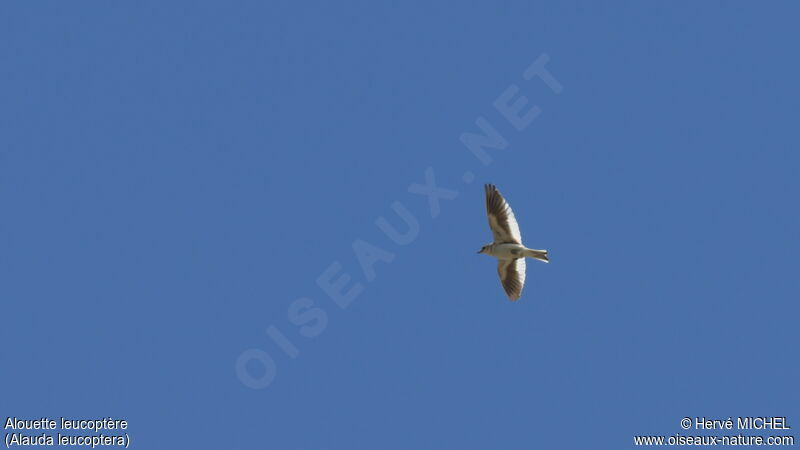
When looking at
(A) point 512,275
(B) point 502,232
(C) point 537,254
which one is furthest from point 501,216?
(A) point 512,275

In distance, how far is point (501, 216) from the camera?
27.9 meters

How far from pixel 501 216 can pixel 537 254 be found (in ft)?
5.28

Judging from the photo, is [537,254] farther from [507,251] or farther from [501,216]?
[501,216]

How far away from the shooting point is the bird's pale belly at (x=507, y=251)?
2777cm

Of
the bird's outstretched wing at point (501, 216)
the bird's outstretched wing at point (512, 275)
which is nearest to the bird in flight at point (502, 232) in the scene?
the bird's outstretched wing at point (501, 216)

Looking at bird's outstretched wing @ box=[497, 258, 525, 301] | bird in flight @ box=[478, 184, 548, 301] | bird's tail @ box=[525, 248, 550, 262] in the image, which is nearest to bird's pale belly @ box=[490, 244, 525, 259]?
bird in flight @ box=[478, 184, 548, 301]

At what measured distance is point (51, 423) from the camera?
89.6ft

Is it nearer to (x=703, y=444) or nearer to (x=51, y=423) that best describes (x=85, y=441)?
(x=51, y=423)

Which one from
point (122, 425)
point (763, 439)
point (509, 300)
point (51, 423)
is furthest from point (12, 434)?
point (763, 439)

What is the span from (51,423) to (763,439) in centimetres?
2079

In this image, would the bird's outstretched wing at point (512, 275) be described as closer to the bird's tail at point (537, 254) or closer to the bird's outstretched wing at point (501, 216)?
the bird's outstretched wing at point (501, 216)

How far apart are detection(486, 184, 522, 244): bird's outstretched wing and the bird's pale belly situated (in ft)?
0.81

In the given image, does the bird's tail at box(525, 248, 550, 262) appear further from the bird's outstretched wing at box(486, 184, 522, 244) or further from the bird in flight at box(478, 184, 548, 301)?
the bird's outstretched wing at box(486, 184, 522, 244)

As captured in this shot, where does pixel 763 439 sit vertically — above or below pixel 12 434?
below
